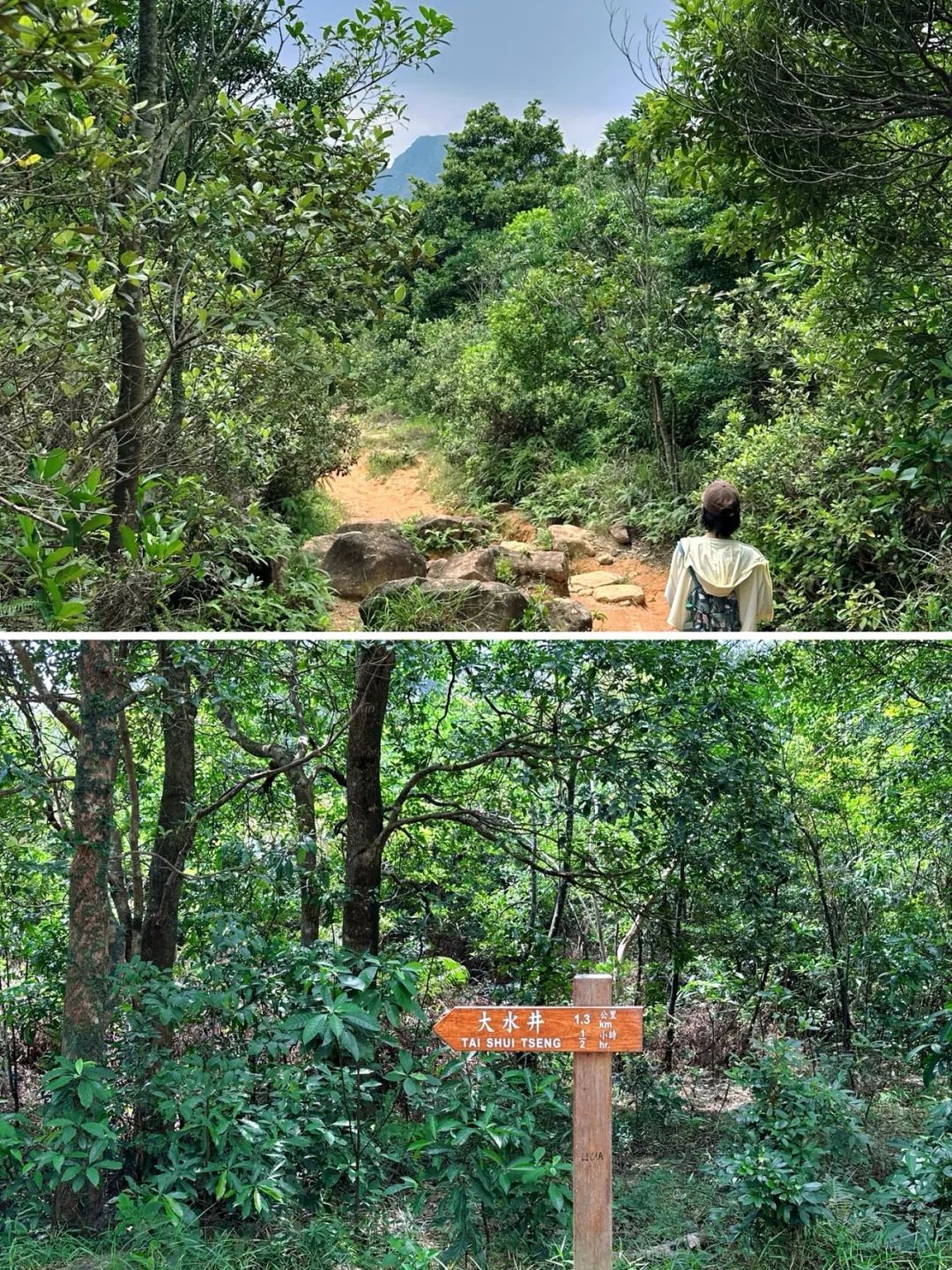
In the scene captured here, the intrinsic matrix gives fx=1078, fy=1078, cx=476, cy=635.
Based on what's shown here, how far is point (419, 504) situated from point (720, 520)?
9903 millimetres

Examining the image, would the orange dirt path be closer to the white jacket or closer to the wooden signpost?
the white jacket

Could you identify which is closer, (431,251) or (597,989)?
(597,989)

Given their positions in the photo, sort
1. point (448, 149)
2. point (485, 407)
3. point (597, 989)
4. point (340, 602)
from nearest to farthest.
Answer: point (597, 989)
point (340, 602)
point (485, 407)
point (448, 149)

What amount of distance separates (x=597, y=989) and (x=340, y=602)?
433 centimetres

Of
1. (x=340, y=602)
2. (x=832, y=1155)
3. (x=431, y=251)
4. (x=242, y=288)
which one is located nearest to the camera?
(x=242, y=288)

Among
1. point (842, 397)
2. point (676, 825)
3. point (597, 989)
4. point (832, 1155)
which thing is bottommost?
point (832, 1155)

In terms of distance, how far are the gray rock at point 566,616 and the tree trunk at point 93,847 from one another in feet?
11.2

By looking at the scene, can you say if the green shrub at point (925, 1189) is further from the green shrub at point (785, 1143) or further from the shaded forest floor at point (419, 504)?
the shaded forest floor at point (419, 504)

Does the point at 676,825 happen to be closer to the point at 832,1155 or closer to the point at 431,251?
the point at 832,1155

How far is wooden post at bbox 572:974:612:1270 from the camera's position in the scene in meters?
3.01

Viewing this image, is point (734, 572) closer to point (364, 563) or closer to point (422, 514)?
point (364, 563)

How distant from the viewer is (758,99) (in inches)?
182

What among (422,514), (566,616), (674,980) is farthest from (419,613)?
(422,514)

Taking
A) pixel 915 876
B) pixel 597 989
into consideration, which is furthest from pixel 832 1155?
pixel 597 989
